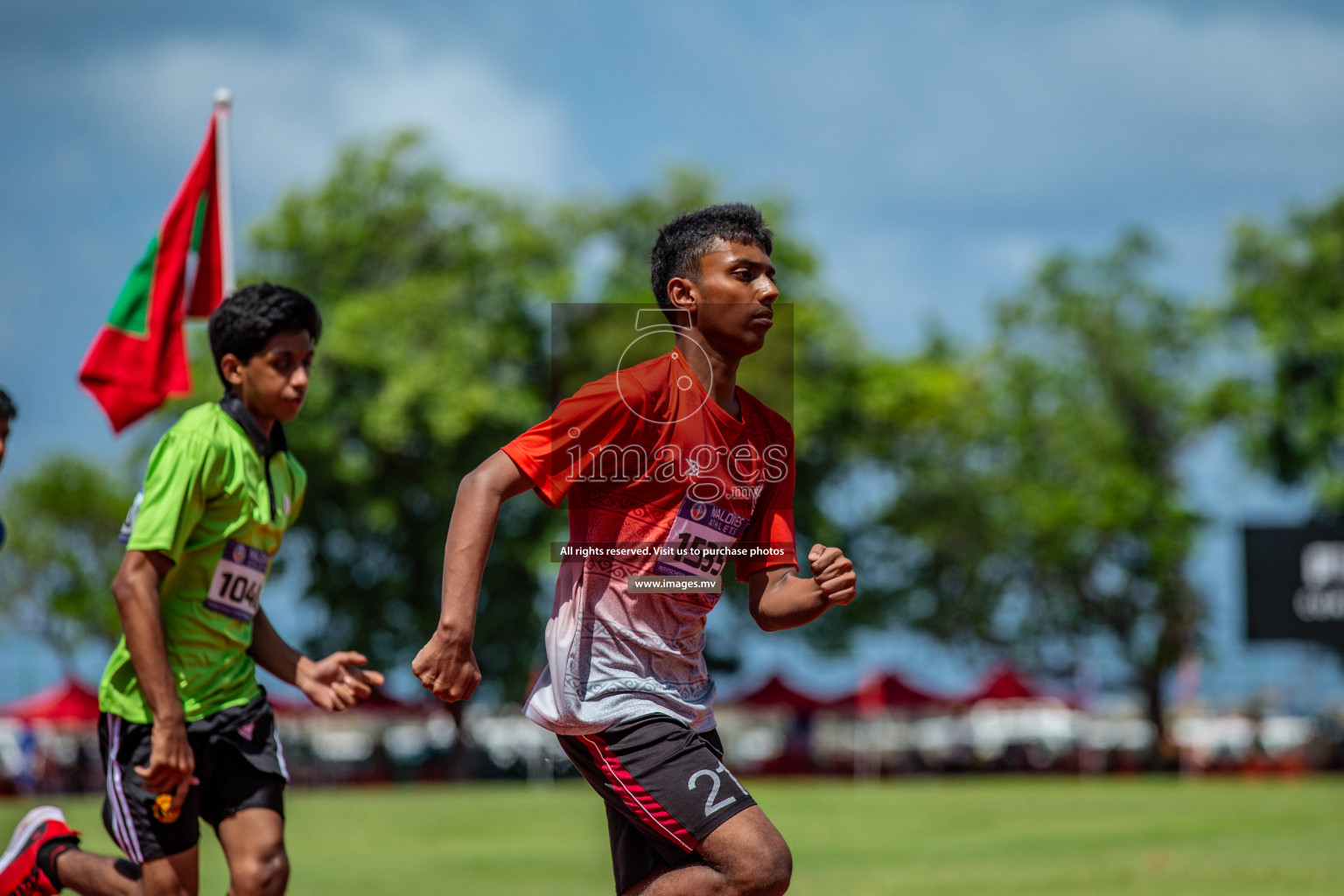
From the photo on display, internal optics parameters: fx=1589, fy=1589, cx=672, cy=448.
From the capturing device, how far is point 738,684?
41.7 metres

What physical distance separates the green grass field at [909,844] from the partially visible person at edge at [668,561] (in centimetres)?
712

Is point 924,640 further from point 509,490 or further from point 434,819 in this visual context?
point 509,490

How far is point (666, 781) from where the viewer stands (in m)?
4.29

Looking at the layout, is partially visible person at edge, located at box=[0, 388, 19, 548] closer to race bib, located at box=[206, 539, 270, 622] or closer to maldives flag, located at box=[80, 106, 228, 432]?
race bib, located at box=[206, 539, 270, 622]

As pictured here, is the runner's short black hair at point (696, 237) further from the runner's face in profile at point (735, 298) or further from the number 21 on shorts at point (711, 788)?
the number 21 on shorts at point (711, 788)

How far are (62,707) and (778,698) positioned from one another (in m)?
17.2

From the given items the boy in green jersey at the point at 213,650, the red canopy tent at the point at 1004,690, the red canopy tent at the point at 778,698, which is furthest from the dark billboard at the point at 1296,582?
the red canopy tent at the point at 778,698

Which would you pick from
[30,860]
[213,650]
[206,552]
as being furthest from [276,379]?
[30,860]

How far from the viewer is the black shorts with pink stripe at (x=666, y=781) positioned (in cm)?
427

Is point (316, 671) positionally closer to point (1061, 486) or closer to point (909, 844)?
point (909, 844)

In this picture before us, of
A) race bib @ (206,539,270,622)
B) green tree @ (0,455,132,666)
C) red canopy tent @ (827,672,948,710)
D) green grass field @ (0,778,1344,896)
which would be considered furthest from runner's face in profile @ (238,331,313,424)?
green tree @ (0,455,132,666)

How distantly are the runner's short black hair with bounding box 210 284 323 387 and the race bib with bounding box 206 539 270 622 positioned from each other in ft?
2.18

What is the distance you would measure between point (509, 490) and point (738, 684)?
38.1m

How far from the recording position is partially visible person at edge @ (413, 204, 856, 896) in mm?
4203
